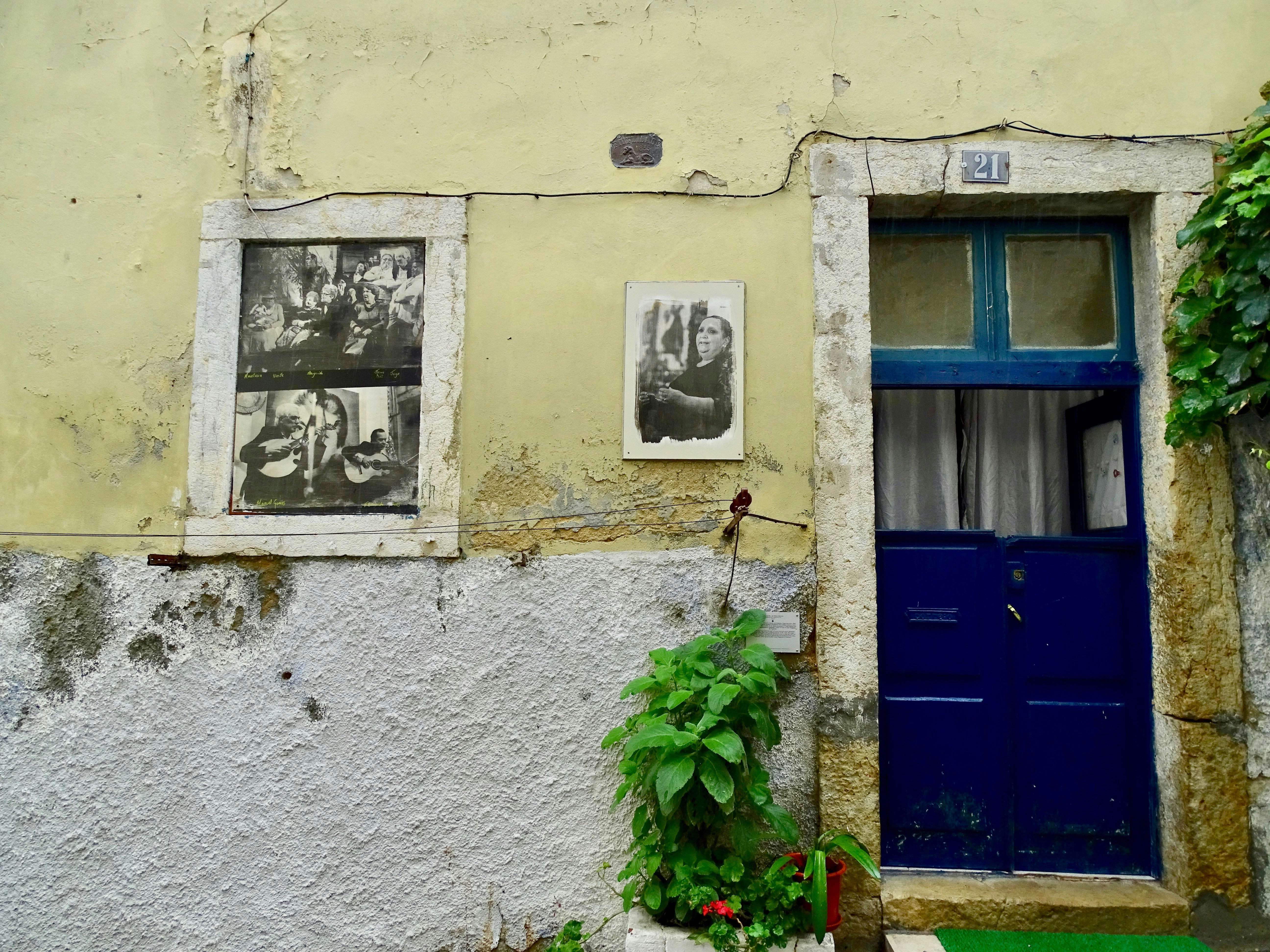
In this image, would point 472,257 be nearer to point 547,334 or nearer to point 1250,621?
point 547,334

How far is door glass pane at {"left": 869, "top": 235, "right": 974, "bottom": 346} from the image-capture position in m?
3.26

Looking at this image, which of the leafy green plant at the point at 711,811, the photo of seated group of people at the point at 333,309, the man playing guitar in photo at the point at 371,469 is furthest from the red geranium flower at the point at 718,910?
the photo of seated group of people at the point at 333,309

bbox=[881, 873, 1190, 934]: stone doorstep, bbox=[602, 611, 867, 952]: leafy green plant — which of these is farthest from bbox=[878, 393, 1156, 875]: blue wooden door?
bbox=[602, 611, 867, 952]: leafy green plant

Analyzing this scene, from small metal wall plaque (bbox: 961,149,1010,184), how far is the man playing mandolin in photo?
2505 millimetres

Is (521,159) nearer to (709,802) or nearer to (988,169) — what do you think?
(988,169)

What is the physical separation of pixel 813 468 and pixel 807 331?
515mm

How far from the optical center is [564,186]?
3.19m

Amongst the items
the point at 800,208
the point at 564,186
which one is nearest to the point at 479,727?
the point at 564,186

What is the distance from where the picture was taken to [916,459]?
335cm

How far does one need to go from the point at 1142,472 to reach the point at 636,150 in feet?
7.47

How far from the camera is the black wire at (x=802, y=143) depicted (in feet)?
10.1

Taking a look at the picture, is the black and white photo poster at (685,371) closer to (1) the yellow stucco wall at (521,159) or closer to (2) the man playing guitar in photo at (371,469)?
(1) the yellow stucco wall at (521,159)

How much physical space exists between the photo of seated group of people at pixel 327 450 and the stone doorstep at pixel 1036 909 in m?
2.30

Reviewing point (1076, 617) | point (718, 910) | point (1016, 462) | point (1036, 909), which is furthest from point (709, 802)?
point (1016, 462)
